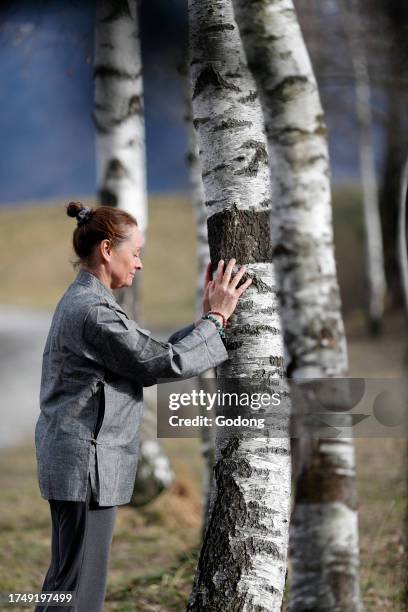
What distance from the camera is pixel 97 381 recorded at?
8.18 ft

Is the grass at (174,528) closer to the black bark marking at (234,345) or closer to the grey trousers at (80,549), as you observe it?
the black bark marking at (234,345)

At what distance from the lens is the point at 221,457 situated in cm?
271

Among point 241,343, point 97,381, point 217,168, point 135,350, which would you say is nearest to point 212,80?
point 217,168

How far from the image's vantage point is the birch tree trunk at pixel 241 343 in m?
2.60

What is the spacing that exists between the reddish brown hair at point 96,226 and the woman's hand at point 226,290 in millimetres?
336

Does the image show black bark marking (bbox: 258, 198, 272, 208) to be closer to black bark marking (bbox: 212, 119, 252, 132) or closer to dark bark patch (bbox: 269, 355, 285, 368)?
black bark marking (bbox: 212, 119, 252, 132)

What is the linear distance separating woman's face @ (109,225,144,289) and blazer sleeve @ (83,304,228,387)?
168 mm

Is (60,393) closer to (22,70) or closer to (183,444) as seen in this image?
(22,70)

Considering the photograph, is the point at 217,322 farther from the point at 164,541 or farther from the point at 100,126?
the point at 164,541

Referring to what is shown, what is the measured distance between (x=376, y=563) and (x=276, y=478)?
238cm

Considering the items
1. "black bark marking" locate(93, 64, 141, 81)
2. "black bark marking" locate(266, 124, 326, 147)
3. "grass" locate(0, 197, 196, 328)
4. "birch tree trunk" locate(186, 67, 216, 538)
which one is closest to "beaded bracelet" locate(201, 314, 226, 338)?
"black bark marking" locate(266, 124, 326, 147)

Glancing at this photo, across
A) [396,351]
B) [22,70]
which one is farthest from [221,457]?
[396,351]

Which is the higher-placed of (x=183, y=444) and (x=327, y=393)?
(x=183, y=444)

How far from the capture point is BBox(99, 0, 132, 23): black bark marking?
5.42 m
